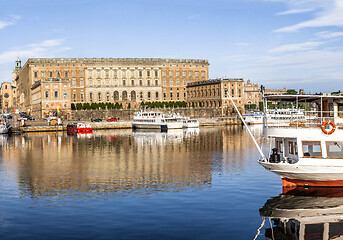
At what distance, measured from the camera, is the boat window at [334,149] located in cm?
3459

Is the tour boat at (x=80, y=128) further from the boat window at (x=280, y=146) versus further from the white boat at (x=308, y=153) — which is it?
the white boat at (x=308, y=153)

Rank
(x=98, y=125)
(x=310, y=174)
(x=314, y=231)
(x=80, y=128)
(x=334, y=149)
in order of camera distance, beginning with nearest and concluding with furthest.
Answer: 1. (x=314, y=231)
2. (x=310, y=174)
3. (x=334, y=149)
4. (x=80, y=128)
5. (x=98, y=125)

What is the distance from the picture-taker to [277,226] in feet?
88.3

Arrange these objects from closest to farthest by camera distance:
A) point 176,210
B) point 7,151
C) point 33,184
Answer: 1. point 176,210
2. point 33,184
3. point 7,151

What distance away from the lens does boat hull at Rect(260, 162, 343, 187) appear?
32938 mm

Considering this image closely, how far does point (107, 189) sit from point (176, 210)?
9.24m

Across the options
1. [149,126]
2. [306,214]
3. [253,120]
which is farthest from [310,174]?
[253,120]

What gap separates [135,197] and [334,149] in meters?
16.2

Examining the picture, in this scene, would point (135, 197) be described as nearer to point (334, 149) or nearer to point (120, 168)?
point (120, 168)

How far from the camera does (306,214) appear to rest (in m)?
29.0

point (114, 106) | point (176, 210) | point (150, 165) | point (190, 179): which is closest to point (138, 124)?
point (114, 106)

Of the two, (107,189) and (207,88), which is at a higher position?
(207,88)

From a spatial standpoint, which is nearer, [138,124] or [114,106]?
[138,124]

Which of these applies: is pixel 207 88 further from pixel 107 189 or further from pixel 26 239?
pixel 26 239
